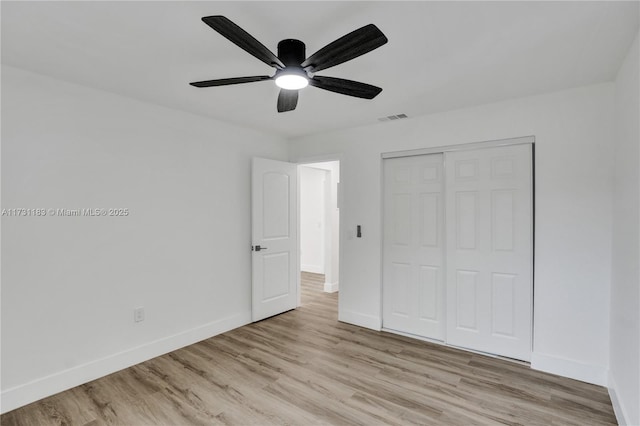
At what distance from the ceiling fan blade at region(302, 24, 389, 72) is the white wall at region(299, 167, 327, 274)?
5.36m

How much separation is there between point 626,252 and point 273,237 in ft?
11.1

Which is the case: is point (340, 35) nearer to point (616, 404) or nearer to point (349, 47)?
point (349, 47)

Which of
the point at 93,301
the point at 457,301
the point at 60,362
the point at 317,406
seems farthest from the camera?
the point at 457,301

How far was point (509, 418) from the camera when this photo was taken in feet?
7.20

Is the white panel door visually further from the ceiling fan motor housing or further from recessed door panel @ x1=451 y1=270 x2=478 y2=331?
the ceiling fan motor housing

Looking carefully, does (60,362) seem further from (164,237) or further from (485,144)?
(485,144)

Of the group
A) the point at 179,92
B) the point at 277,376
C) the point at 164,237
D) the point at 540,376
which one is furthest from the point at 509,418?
the point at 179,92

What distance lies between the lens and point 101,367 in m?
2.74

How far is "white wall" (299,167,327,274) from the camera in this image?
279 inches

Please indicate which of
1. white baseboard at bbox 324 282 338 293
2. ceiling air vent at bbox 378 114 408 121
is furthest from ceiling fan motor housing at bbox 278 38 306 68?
white baseboard at bbox 324 282 338 293

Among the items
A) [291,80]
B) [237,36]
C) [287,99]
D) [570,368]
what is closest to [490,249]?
[570,368]

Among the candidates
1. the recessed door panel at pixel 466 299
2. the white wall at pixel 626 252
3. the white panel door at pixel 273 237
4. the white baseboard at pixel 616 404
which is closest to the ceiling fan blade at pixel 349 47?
the white wall at pixel 626 252

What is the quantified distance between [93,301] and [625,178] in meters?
4.12

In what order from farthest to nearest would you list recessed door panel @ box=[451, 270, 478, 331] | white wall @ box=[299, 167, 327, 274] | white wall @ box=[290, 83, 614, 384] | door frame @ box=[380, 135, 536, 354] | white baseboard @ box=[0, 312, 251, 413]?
1. white wall @ box=[299, 167, 327, 274]
2. recessed door panel @ box=[451, 270, 478, 331]
3. door frame @ box=[380, 135, 536, 354]
4. white wall @ box=[290, 83, 614, 384]
5. white baseboard @ box=[0, 312, 251, 413]
